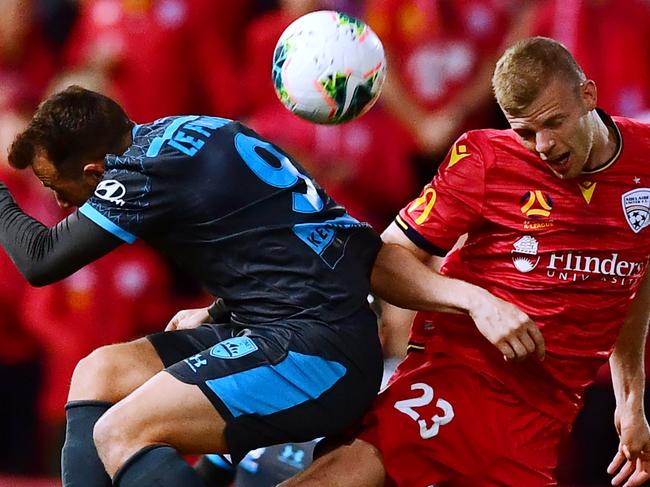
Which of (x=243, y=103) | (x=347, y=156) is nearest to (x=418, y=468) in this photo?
(x=347, y=156)

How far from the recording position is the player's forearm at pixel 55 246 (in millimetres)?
3389

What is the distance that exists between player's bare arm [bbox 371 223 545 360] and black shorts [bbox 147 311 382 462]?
17 cm

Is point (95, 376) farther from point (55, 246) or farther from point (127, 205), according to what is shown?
point (127, 205)

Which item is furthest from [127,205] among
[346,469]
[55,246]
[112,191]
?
[346,469]

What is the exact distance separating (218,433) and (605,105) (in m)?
2.76

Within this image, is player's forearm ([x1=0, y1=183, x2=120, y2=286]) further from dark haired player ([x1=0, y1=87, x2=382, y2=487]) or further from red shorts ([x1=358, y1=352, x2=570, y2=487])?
red shorts ([x1=358, y1=352, x2=570, y2=487])

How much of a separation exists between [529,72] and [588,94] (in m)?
0.20

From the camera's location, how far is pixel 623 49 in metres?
5.51

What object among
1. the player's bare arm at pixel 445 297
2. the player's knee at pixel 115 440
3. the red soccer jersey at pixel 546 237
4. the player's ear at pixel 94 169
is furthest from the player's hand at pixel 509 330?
the player's ear at pixel 94 169

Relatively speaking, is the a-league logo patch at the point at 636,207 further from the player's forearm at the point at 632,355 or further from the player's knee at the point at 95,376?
the player's knee at the point at 95,376

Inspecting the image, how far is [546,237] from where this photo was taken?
3783mm

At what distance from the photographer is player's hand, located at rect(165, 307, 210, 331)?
3889 mm

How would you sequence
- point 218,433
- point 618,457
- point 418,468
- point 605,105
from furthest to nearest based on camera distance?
1. point 605,105
2. point 618,457
3. point 418,468
4. point 218,433

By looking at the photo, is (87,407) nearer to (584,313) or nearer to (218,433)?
(218,433)
